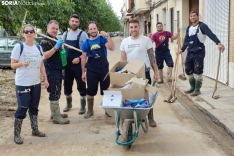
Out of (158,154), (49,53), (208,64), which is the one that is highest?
(49,53)

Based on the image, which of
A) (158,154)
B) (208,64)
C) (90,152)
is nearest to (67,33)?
(90,152)

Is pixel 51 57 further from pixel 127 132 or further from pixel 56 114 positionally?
pixel 127 132

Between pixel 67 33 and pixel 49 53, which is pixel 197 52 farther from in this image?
pixel 49 53

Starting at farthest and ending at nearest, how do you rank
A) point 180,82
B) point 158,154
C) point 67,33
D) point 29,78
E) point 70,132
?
point 180,82, point 67,33, point 70,132, point 29,78, point 158,154

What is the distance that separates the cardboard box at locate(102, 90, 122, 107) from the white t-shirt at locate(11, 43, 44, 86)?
1.30m

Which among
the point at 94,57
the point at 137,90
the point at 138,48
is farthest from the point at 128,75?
the point at 94,57

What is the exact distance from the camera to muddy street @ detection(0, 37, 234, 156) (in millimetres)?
4699

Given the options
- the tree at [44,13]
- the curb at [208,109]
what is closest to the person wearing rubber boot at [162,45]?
the curb at [208,109]

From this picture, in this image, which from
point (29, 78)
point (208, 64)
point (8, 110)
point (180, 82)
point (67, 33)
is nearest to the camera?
point (29, 78)

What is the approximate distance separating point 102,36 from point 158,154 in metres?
2.58

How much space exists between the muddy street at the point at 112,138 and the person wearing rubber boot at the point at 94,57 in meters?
0.78

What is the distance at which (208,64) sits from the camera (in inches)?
444

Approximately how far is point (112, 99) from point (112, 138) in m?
1.00

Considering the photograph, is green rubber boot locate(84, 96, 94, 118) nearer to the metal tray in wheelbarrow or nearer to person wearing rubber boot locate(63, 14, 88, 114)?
person wearing rubber boot locate(63, 14, 88, 114)
